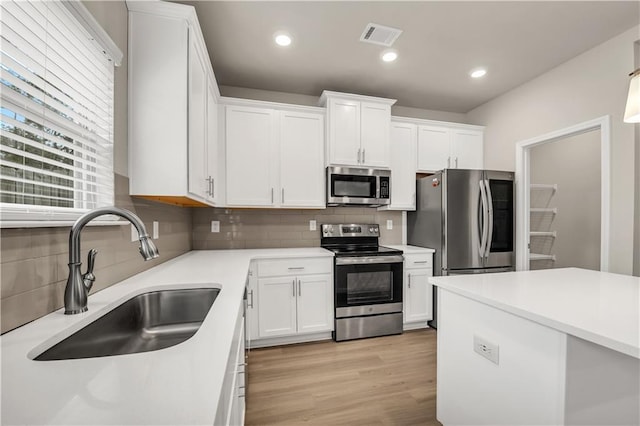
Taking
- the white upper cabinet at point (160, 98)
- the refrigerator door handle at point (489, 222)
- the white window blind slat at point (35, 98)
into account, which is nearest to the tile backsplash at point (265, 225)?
the refrigerator door handle at point (489, 222)

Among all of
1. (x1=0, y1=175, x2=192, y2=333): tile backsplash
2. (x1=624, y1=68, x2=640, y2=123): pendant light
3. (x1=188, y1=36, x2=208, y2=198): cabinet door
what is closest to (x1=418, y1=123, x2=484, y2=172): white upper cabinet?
(x1=624, y1=68, x2=640, y2=123): pendant light

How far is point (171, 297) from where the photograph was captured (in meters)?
1.29

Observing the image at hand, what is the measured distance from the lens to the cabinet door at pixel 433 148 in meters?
3.37

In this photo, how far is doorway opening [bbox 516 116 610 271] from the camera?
3070mm

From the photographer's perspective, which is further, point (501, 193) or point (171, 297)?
point (501, 193)

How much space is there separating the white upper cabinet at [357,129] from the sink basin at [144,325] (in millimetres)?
2050

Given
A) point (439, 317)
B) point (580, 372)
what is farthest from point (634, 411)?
point (439, 317)

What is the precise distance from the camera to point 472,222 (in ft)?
9.52

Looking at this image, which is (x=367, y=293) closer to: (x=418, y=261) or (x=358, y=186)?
(x=418, y=261)

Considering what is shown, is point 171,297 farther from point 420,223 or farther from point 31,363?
point 420,223

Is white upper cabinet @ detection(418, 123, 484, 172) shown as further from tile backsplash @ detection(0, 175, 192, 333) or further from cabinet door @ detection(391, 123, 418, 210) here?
tile backsplash @ detection(0, 175, 192, 333)

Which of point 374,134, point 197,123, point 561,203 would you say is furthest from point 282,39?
point 561,203

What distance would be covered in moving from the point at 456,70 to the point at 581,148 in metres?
2.28

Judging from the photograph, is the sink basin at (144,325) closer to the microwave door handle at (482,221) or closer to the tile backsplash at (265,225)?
the tile backsplash at (265,225)
